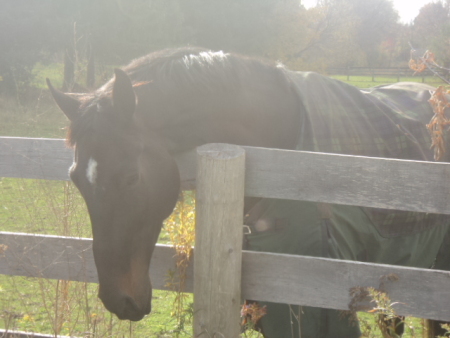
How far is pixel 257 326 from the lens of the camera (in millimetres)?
2604

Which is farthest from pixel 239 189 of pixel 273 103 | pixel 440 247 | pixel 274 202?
pixel 440 247

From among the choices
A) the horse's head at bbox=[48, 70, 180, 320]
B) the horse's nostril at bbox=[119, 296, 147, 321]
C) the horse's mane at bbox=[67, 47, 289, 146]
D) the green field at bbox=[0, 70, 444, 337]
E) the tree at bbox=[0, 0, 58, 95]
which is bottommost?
the green field at bbox=[0, 70, 444, 337]

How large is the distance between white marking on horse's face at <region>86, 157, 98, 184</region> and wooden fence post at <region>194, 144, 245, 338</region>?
453 millimetres

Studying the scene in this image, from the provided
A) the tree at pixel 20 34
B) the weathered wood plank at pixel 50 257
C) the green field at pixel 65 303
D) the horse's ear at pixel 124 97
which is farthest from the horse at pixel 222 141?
the tree at pixel 20 34

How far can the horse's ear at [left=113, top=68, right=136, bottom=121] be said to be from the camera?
1.93 m

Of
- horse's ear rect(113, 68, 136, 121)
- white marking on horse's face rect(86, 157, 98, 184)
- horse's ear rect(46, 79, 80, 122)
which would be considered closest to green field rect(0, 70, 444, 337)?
horse's ear rect(46, 79, 80, 122)

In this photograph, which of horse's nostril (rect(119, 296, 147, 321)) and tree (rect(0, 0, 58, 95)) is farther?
tree (rect(0, 0, 58, 95))

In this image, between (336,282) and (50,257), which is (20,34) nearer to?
(50,257)

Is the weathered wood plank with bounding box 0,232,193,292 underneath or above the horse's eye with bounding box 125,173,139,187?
underneath

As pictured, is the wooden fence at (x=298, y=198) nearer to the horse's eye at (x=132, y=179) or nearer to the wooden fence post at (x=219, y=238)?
the wooden fence post at (x=219, y=238)

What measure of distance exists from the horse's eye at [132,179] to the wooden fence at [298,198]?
Result: 0.28 m

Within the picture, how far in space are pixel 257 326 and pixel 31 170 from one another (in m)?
1.56

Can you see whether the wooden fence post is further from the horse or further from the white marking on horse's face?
the white marking on horse's face

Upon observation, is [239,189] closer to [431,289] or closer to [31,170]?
[431,289]
